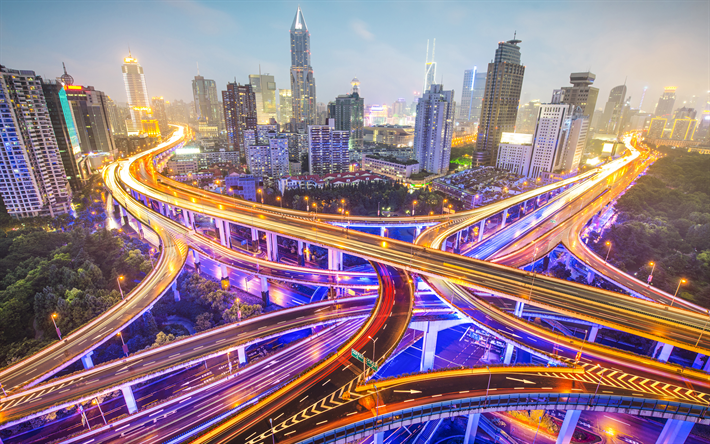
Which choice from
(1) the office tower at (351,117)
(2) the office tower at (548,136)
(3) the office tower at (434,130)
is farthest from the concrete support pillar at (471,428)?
(1) the office tower at (351,117)

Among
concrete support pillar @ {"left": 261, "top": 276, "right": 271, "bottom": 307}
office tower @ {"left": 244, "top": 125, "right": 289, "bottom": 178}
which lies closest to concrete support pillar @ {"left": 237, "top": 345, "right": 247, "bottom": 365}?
concrete support pillar @ {"left": 261, "top": 276, "right": 271, "bottom": 307}

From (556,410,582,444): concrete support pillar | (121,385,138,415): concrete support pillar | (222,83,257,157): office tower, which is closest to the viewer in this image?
(556,410,582,444): concrete support pillar

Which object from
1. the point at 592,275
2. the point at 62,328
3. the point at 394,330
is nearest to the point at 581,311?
the point at 394,330

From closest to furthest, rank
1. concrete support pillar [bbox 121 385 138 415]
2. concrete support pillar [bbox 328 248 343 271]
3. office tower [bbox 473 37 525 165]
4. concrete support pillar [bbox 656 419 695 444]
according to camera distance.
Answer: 1. concrete support pillar [bbox 656 419 695 444]
2. concrete support pillar [bbox 121 385 138 415]
3. concrete support pillar [bbox 328 248 343 271]
4. office tower [bbox 473 37 525 165]

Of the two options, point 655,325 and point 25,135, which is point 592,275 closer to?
point 655,325

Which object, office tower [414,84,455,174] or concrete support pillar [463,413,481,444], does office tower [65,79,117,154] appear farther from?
concrete support pillar [463,413,481,444]
